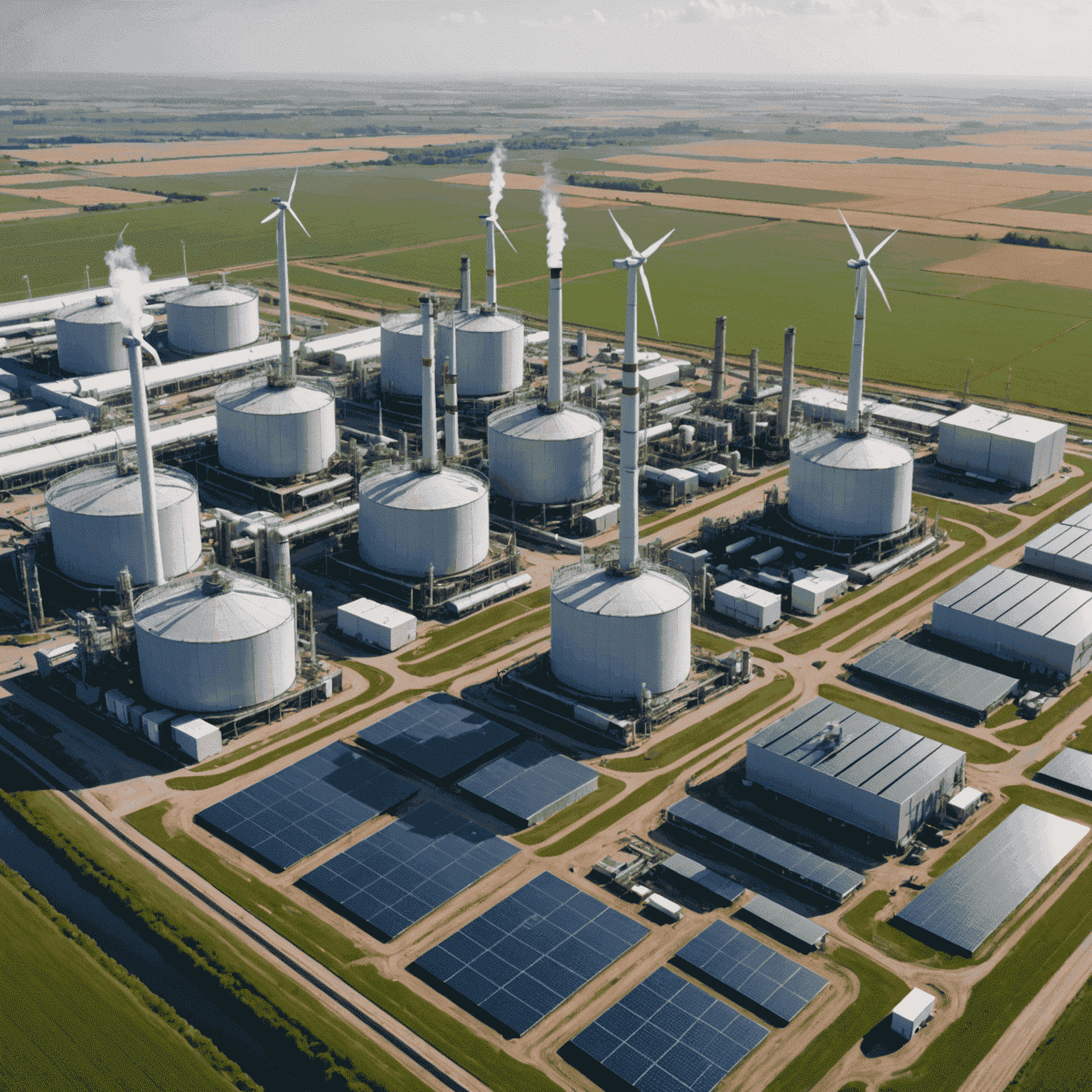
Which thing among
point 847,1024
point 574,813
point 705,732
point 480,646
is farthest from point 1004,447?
point 847,1024

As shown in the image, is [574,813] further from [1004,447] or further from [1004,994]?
[1004,447]

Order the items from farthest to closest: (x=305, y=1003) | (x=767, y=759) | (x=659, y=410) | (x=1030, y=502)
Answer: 1. (x=659, y=410)
2. (x=1030, y=502)
3. (x=767, y=759)
4. (x=305, y=1003)

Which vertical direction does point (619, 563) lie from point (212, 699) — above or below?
above

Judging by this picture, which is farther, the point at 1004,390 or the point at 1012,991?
the point at 1004,390

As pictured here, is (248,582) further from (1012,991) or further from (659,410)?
(659,410)

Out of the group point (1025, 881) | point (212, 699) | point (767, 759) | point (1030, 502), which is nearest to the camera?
point (1025, 881)

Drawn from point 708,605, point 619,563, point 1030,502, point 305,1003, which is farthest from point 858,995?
point 1030,502
